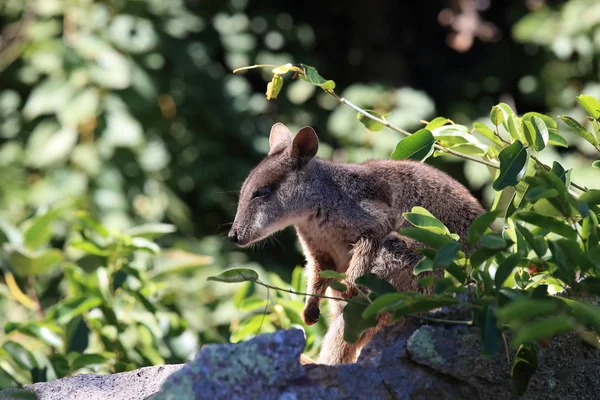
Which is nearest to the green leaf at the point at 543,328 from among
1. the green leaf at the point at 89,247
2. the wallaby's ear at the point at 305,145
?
the wallaby's ear at the point at 305,145

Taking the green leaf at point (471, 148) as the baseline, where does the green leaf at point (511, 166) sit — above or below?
above

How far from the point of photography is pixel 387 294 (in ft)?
7.47

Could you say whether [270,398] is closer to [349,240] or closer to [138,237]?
[349,240]

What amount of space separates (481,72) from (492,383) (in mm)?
5954

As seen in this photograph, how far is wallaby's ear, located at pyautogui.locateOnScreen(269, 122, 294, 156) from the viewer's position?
4.25 meters

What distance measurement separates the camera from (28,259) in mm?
4465

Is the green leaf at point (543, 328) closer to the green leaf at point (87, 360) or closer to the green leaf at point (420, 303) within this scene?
the green leaf at point (420, 303)

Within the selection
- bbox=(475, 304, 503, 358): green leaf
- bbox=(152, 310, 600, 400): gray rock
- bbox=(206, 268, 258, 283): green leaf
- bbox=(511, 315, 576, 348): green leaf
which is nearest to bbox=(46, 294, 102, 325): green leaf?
bbox=(206, 268, 258, 283): green leaf

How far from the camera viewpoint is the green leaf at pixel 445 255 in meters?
2.23

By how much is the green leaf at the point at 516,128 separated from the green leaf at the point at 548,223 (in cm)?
59

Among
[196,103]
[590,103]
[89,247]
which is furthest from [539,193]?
[196,103]

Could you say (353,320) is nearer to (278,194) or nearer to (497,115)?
(497,115)

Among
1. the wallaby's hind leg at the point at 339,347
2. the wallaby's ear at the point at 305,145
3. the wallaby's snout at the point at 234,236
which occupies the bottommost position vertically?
the wallaby's hind leg at the point at 339,347

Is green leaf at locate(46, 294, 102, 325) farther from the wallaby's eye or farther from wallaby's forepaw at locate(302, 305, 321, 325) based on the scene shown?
wallaby's forepaw at locate(302, 305, 321, 325)
